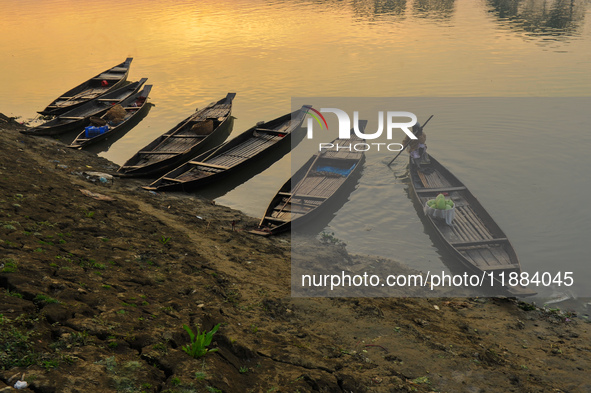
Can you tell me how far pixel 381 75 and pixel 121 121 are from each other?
14022mm

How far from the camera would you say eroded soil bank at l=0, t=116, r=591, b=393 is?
4559 mm

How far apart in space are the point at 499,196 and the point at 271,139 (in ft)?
27.5

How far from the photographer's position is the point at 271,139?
17.7m

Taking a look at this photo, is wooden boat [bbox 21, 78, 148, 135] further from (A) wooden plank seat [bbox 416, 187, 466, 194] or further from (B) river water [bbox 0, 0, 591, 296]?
(A) wooden plank seat [bbox 416, 187, 466, 194]

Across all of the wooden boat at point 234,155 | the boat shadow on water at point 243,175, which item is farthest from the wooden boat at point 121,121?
the boat shadow on water at point 243,175

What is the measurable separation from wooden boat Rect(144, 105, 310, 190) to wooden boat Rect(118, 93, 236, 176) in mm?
775

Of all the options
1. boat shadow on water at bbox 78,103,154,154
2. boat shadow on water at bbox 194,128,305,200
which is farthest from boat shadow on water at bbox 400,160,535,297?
boat shadow on water at bbox 78,103,154,154

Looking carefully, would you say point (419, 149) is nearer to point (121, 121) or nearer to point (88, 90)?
point (121, 121)

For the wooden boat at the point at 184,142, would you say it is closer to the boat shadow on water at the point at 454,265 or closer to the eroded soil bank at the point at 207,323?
the eroded soil bank at the point at 207,323

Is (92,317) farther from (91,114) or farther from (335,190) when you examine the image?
(91,114)

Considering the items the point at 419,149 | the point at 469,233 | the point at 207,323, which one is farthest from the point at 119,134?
the point at 207,323

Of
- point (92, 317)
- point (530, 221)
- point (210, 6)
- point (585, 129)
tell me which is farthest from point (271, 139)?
point (210, 6)

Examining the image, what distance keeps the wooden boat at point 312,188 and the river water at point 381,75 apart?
70 cm

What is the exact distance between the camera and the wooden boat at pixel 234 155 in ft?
46.9
